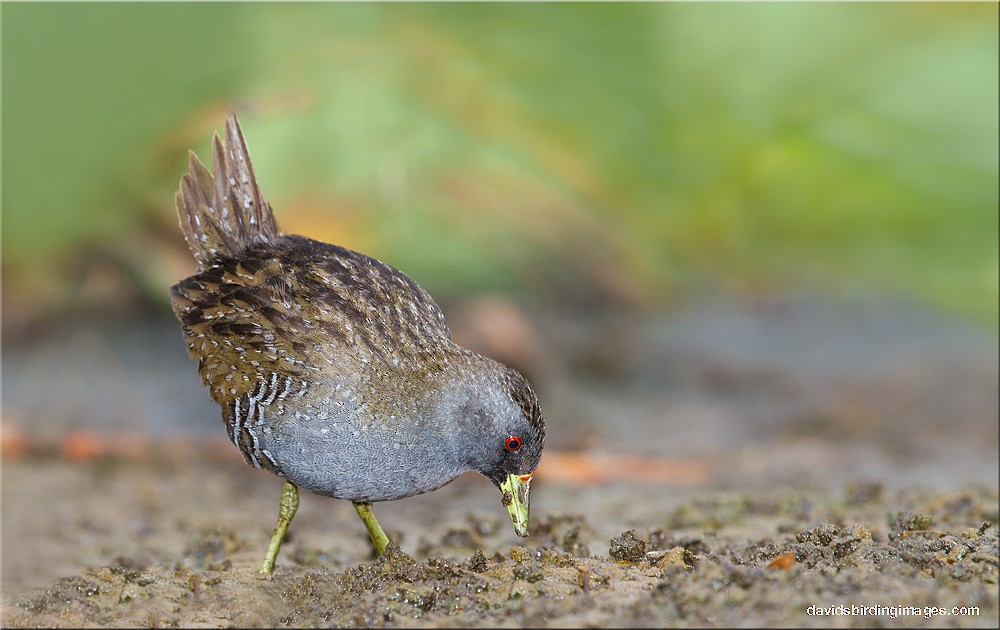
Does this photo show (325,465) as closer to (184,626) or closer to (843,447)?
(184,626)

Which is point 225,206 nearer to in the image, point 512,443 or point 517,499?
point 512,443

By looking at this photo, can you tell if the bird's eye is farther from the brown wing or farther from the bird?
the brown wing

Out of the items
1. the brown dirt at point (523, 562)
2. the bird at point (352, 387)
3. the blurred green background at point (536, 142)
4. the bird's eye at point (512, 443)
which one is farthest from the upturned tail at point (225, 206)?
the blurred green background at point (536, 142)

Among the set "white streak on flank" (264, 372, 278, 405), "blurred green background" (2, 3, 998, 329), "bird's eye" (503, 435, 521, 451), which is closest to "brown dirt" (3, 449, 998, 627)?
"bird's eye" (503, 435, 521, 451)

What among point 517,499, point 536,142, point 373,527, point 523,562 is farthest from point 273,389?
point 536,142

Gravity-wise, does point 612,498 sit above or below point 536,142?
below

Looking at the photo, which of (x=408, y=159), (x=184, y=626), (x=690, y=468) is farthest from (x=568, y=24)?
(x=184, y=626)

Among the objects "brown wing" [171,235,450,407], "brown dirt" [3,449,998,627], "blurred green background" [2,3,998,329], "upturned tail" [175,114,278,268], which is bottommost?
"brown dirt" [3,449,998,627]

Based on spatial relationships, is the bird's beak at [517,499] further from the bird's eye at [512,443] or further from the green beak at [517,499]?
the bird's eye at [512,443]
